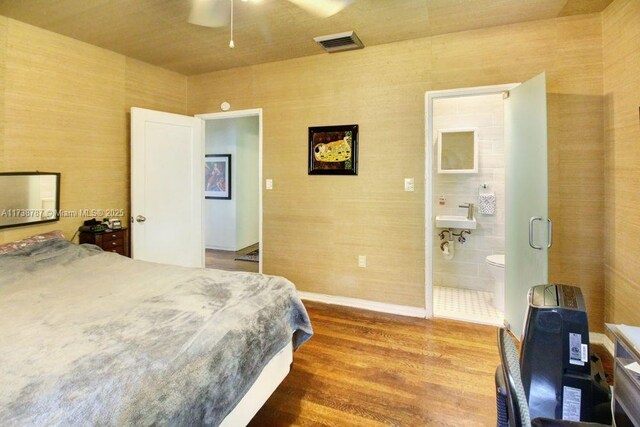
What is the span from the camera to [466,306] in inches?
139

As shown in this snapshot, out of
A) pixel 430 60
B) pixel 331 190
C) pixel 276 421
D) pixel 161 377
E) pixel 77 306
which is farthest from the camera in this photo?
pixel 331 190

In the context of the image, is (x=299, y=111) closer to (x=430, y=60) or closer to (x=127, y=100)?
(x=430, y=60)

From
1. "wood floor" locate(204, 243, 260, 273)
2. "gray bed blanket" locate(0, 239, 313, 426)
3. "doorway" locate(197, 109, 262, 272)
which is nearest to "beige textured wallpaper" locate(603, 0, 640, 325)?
"gray bed blanket" locate(0, 239, 313, 426)

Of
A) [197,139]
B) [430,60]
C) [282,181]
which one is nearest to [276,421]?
[282,181]

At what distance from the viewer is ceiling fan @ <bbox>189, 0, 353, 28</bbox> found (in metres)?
2.26

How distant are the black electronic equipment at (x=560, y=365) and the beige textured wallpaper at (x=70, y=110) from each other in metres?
3.78

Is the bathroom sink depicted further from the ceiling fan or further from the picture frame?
the ceiling fan

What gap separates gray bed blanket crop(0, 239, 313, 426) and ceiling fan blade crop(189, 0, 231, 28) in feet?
5.98

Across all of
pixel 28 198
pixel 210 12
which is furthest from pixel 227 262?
pixel 210 12

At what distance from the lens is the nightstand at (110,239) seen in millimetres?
3162

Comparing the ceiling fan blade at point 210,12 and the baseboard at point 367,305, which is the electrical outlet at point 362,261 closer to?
the baseboard at point 367,305

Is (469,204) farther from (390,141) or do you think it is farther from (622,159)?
(622,159)

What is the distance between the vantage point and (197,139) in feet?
13.8

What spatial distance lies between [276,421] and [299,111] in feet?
9.60
